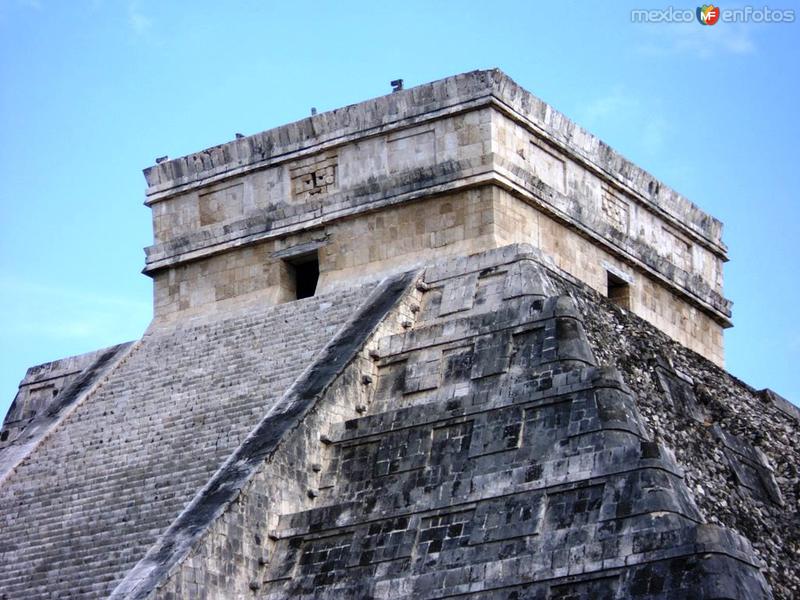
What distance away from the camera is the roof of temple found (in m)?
15.9

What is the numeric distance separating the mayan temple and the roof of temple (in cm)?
3

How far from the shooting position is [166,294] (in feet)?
74.6

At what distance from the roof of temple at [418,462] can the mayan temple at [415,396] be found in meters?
0.03

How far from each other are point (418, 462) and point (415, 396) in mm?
1160

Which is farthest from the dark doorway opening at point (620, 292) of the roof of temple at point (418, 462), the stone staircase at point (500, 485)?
the stone staircase at point (500, 485)

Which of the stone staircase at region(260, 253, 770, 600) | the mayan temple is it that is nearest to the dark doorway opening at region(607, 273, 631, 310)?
the mayan temple

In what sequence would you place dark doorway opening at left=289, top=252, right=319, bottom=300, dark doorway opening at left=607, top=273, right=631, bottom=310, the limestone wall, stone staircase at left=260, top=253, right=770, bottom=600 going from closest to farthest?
stone staircase at left=260, top=253, right=770, bottom=600, the limestone wall, dark doorway opening at left=289, top=252, right=319, bottom=300, dark doorway opening at left=607, top=273, right=631, bottom=310

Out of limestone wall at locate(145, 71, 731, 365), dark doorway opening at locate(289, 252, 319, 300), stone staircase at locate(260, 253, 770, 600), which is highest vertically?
limestone wall at locate(145, 71, 731, 365)

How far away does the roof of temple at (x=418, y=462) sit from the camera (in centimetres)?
1586

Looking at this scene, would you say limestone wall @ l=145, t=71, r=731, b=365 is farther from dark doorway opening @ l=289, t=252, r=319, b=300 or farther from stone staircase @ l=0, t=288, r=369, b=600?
stone staircase @ l=0, t=288, r=369, b=600

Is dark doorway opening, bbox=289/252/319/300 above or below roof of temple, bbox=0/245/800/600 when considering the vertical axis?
above

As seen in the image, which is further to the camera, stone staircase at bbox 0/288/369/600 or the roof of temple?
stone staircase at bbox 0/288/369/600

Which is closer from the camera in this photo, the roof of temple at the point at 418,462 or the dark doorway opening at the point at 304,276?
the roof of temple at the point at 418,462

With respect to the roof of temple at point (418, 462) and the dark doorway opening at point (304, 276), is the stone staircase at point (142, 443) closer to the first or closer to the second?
the roof of temple at point (418, 462)
